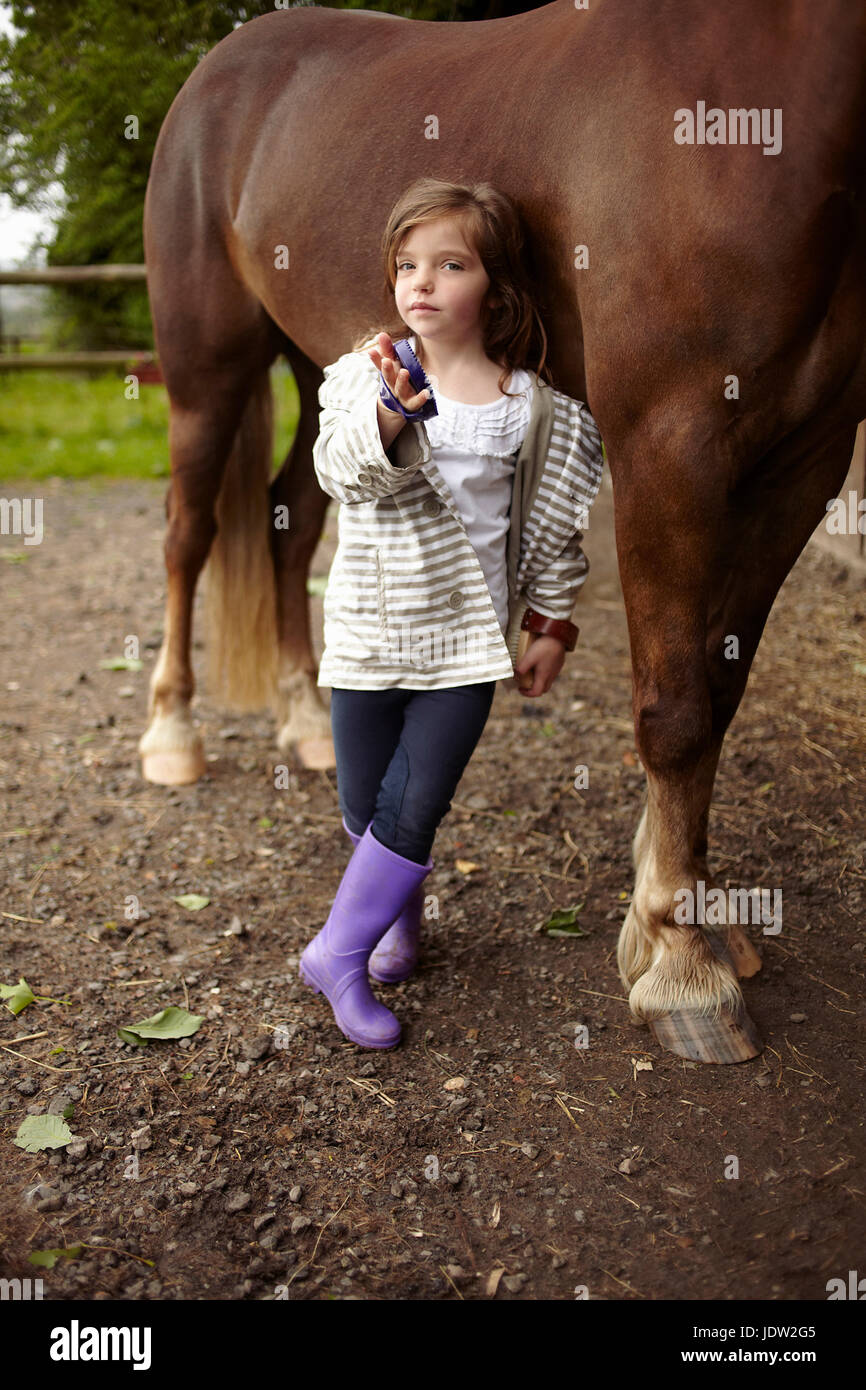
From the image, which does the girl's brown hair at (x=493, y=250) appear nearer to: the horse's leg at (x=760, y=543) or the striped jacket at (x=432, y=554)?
the striped jacket at (x=432, y=554)

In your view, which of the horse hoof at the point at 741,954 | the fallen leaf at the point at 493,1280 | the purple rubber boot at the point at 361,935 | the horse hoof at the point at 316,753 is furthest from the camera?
the horse hoof at the point at 316,753

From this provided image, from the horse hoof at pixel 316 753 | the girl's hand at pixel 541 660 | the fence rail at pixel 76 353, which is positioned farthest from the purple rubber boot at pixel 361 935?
the fence rail at pixel 76 353

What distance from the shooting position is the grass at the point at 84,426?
25.1 ft

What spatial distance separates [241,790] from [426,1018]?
121cm

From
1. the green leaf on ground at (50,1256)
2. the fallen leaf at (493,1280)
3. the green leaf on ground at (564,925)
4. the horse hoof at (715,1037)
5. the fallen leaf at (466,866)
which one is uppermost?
the fallen leaf at (466,866)

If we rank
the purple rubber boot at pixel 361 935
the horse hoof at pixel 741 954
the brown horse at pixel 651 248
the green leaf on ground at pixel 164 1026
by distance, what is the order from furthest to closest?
the horse hoof at pixel 741 954, the green leaf on ground at pixel 164 1026, the purple rubber boot at pixel 361 935, the brown horse at pixel 651 248

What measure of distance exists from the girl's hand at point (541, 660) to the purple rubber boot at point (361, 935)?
15.4 inches

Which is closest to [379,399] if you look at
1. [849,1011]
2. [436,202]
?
[436,202]

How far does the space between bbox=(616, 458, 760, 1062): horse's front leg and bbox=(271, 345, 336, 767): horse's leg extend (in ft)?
4.36

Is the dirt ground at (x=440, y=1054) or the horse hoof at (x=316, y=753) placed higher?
the horse hoof at (x=316, y=753)

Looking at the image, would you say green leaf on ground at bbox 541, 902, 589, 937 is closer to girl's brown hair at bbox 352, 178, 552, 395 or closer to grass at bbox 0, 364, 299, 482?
girl's brown hair at bbox 352, 178, 552, 395

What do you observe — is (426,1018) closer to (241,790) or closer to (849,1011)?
(849,1011)

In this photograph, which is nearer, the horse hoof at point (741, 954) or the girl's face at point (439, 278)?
the girl's face at point (439, 278)

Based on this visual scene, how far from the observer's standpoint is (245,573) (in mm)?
3223
